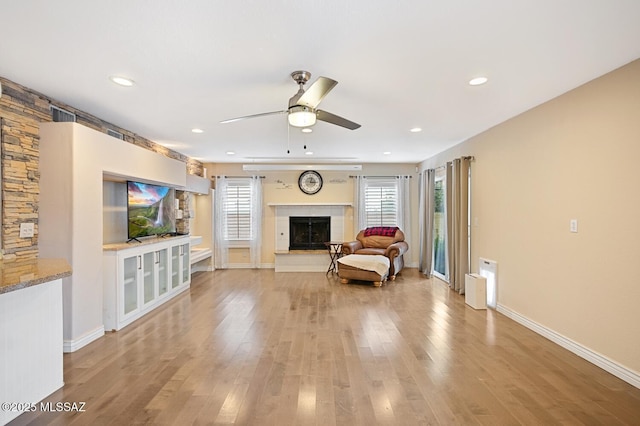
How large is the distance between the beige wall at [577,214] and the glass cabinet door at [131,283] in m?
4.72

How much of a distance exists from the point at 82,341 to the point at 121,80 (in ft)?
8.36

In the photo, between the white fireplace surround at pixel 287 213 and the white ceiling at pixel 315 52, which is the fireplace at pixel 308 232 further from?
the white ceiling at pixel 315 52

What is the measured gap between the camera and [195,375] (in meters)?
2.65

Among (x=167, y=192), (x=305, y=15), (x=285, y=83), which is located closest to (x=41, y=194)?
(x=167, y=192)

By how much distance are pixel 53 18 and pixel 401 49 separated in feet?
7.35

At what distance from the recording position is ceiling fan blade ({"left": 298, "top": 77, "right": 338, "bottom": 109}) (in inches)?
92.5

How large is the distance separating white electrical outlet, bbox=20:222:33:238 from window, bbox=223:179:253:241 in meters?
4.51

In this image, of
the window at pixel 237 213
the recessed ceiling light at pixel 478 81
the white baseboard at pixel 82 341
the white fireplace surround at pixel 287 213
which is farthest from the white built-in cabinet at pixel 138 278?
the recessed ceiling light at pixel 478 81

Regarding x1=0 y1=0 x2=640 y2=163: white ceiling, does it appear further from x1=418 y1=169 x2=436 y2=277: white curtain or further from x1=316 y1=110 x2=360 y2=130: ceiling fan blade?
x1=418 y1=169 x2=436 y2=277: white curtain

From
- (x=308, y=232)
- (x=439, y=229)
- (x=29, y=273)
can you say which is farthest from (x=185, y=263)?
(x=439, y=229)

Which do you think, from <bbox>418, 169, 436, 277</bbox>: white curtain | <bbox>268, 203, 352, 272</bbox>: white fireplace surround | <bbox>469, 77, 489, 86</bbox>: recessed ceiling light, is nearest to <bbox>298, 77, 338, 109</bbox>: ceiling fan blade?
<bbox>469, 77, 489, 86</bbox>: recessed ceiling light

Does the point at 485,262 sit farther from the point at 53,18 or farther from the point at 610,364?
the point at 53,18

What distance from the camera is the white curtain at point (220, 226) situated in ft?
24.6

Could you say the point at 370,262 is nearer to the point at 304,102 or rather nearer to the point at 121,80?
the point at 304,102
